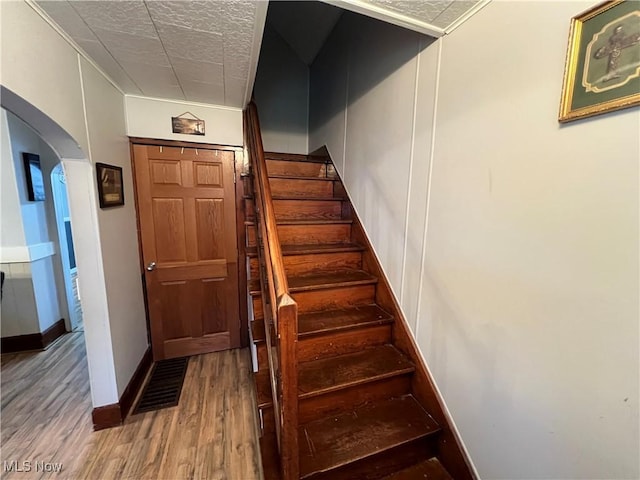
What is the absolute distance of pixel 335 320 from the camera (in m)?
1.74

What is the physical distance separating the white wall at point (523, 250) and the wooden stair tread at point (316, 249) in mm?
563

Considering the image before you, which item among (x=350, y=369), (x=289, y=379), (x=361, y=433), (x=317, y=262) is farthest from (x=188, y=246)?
(x=361, y=433)

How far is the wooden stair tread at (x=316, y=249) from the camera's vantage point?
1.96m

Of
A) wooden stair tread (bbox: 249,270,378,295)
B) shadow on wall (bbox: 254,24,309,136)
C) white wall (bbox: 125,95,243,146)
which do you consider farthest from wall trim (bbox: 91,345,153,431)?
shadow on wall (bbox: 254,24,309,136)

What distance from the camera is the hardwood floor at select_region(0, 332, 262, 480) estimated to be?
155 centimetres

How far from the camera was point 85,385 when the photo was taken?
222 centimetres

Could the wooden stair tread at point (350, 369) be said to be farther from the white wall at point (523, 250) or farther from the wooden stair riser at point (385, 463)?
the wooden stair riser at point (385, 463)

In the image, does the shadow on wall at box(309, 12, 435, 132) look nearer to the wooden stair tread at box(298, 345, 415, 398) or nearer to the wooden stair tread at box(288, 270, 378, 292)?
the wooden stair tread at box(288, 270, 378, 292)

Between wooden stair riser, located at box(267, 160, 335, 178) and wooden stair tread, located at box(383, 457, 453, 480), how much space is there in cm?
228

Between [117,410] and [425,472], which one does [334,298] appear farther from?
[117,410]

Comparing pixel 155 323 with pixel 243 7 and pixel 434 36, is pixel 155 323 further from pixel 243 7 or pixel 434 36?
pixel 434 36

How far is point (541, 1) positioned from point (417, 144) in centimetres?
70

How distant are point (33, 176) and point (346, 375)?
3.43 metres

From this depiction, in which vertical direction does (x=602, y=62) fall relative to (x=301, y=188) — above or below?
above
